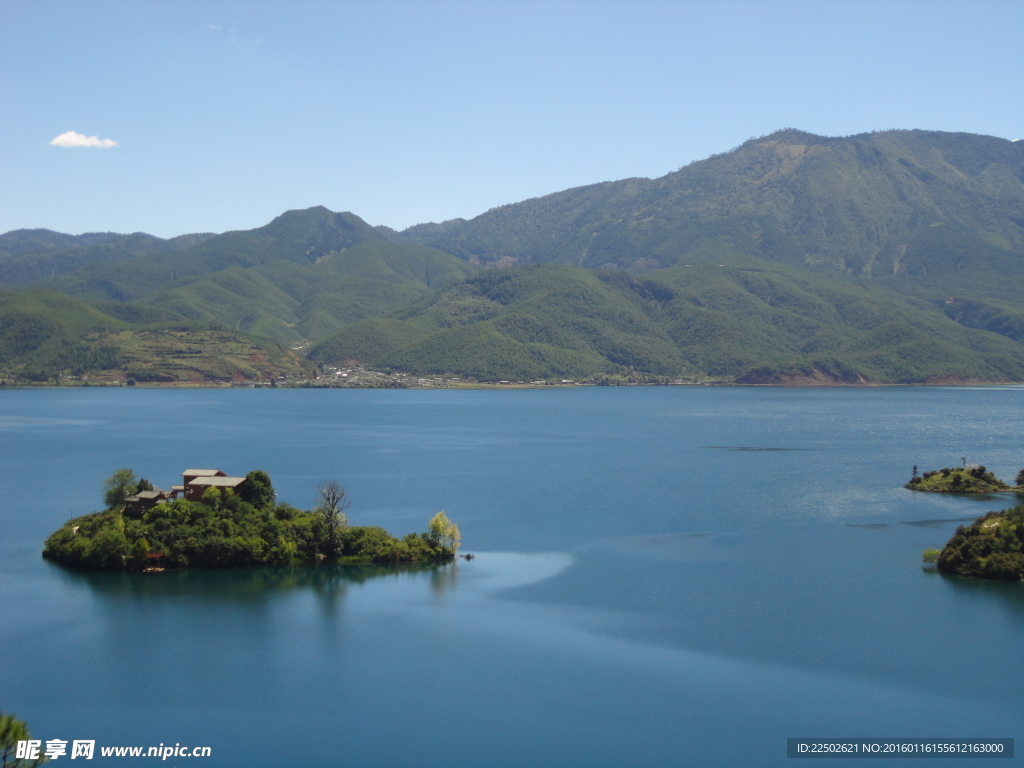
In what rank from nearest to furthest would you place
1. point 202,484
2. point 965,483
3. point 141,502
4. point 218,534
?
point 218,534 < point 141,502 < point 202,484 < point 965,483

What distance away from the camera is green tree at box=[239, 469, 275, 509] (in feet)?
140

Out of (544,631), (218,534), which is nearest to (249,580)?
(218,534)

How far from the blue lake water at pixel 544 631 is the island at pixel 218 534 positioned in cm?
100

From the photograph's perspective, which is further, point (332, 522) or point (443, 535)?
point (443, 535)

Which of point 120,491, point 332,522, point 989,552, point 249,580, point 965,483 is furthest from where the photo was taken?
point 965,483

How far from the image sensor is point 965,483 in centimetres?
6281

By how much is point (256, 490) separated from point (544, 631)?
16.3 m

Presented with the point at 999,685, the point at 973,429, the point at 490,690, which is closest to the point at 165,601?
the point at 490,690

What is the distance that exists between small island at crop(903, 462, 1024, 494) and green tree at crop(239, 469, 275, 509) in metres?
43.0

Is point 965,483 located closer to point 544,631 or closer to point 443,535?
point 443,535

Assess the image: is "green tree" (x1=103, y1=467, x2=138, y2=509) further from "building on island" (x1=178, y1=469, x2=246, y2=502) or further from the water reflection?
the water reflection

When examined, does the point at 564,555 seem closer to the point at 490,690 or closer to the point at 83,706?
the point at 490,690

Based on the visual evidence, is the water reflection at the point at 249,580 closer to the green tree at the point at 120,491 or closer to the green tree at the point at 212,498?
the green tree at the point at 212,498

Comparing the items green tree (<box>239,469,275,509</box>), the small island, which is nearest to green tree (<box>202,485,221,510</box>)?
green tree (<box>239,469,275,509</box>)
